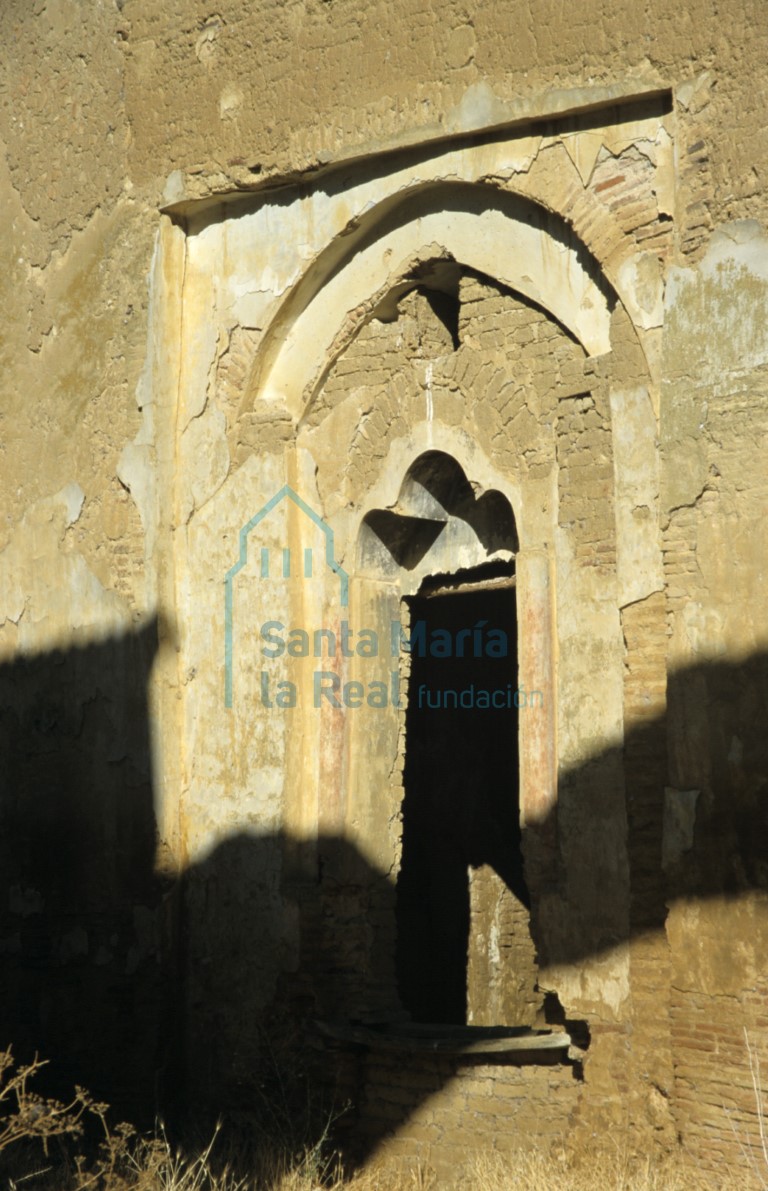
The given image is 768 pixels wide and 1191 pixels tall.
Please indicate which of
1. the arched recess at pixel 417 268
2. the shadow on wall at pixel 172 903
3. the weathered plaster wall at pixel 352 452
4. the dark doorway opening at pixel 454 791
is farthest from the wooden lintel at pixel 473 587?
the dark doorway opening at pixel 454 791

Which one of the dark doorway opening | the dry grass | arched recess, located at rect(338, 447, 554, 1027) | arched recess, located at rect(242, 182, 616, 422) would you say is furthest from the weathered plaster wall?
the dark doorway opening

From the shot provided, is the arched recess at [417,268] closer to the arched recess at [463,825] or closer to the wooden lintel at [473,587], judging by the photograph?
the wooden lintel at [473,587]

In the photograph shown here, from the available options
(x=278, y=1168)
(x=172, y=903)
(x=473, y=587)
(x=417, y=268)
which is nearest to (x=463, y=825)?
(x=473, y=587)

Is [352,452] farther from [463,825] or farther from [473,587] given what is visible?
[463,825]

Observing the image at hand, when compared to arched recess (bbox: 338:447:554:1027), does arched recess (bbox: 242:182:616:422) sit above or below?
above

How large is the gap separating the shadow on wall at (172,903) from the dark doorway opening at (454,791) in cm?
242

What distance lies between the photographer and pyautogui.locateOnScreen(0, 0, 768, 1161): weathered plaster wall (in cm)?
564

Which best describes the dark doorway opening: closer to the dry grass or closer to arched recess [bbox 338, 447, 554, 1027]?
arched recess [bbox 338, 447, 554, 1027]

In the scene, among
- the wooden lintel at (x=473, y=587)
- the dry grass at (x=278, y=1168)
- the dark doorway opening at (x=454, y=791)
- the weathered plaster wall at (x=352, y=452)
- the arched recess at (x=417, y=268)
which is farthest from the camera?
the dark doorway opening at (x=454, y=791)

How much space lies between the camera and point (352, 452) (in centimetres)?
705

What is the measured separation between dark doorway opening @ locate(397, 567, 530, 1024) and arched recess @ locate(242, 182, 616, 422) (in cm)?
240

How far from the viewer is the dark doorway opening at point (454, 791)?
932 centimetres

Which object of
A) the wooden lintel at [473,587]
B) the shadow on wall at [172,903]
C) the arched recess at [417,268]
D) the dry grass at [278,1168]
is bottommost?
the dry grass at [278,1168]

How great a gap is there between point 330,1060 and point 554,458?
2.74 m
